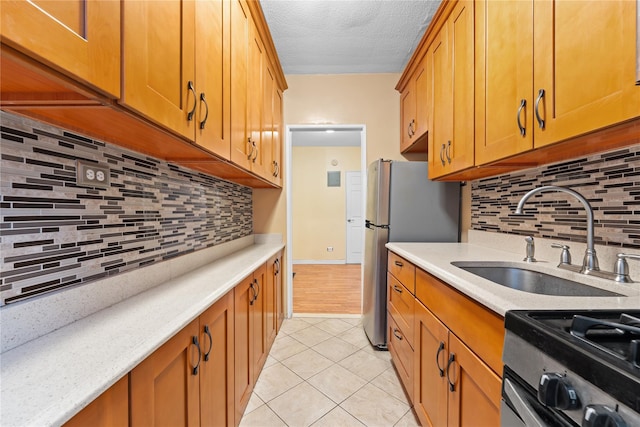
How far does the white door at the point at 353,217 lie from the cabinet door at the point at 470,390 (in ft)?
14.2

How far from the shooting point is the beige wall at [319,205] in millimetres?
5328

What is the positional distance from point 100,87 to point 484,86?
150cm

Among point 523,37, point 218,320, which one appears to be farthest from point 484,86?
point 218,320

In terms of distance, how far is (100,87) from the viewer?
1.90 feet

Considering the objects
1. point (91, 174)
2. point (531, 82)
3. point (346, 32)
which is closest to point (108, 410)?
point (91, 174)

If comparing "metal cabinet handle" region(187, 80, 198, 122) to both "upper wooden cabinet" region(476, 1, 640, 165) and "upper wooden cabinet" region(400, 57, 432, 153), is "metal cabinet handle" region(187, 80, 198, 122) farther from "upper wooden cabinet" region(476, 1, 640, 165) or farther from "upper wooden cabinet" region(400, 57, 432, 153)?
"upper wooden cabinet" region(400, 57, 432, 153)

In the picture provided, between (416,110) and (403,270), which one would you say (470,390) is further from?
(416,110)

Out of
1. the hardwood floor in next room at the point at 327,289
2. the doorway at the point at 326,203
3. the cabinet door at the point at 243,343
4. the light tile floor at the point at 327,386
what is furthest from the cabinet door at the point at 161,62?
the doorway at the point at 326,203

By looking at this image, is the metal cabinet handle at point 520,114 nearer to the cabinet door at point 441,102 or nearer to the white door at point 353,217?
the cabinet door at point 441,102

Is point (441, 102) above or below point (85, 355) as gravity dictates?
above

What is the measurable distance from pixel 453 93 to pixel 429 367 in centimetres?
151

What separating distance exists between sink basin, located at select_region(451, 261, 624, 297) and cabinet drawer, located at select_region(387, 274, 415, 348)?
389mm

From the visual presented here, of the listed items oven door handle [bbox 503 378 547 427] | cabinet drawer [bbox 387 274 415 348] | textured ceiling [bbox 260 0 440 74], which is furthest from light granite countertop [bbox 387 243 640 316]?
textured ceiling [bbox 260 0 440 74]

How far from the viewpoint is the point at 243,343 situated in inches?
53.7
